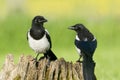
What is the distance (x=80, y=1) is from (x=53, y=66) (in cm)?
1554

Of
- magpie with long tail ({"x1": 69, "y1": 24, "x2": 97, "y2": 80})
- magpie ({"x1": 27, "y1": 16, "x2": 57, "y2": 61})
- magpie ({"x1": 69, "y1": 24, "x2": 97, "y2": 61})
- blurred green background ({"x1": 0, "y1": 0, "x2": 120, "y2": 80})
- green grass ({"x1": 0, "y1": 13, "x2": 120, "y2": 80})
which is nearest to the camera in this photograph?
magpie with long tail ({"x1": 69, "y1": 24, "x2": 97, "y2": 80})

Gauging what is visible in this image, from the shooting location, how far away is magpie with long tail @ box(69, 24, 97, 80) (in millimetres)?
9367

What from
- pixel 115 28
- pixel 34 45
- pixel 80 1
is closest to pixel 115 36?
pixel 115 28

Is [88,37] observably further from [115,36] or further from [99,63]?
[115,36]

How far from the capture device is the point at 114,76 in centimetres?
1459

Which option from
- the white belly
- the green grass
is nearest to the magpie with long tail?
the white belly

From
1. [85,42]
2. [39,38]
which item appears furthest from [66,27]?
[85,42]

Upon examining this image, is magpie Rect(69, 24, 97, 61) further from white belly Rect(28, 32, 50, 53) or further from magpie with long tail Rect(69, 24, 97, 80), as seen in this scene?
white belly Rect(28, 32, 50, 53)

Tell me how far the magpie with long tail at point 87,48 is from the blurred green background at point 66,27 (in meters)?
6.84

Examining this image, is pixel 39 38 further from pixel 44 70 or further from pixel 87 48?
pixel 44 70

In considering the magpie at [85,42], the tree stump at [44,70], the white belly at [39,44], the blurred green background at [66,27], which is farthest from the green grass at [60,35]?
the tree stump at [44,70]

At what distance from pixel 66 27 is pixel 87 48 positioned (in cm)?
1044

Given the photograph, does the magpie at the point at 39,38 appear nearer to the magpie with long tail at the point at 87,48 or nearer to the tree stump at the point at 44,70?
the magpie with long tail at the point at 87,48

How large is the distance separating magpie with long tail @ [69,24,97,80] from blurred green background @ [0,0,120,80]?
6.84 metres
